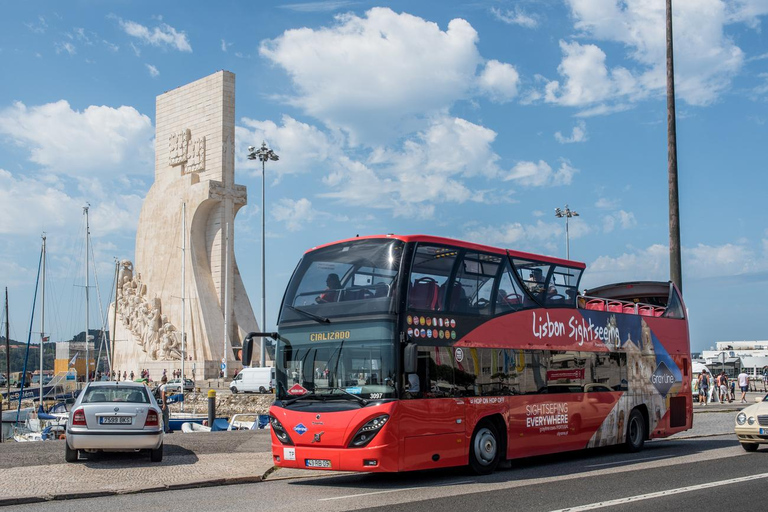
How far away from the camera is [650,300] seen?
17922 millimetres

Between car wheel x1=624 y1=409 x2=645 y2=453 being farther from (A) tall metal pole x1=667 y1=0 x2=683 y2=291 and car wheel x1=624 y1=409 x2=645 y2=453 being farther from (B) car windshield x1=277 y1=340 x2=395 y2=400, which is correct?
(B) car windshield x1=277 y1=340 x2=395 y2=400

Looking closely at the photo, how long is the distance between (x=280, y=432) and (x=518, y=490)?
3637 millimetres

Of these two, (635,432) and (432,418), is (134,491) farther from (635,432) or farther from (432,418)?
(635,432)

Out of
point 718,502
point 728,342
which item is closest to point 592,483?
point 718,502

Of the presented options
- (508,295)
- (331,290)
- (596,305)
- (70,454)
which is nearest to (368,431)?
(331,290)

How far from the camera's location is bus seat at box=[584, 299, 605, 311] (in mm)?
15430

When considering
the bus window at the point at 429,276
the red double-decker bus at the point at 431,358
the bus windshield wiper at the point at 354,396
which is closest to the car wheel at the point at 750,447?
the red double-decker bus at the point at 431,358

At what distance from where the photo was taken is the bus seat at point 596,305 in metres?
15.4

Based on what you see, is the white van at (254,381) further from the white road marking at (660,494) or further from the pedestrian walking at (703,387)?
the white road marking at (660,494)

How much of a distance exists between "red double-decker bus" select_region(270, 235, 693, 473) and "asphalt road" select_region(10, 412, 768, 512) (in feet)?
1.56

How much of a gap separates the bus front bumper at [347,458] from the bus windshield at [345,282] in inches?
75.0

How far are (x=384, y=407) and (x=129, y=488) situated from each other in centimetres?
377

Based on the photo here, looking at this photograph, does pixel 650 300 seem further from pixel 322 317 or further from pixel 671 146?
pixel 322 317

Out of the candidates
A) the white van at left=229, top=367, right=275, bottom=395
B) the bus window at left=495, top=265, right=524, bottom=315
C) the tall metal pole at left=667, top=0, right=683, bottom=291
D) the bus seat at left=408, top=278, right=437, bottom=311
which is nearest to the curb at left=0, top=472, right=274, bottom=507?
the bus seat at left=408, top=278, right=437, bottom=311
